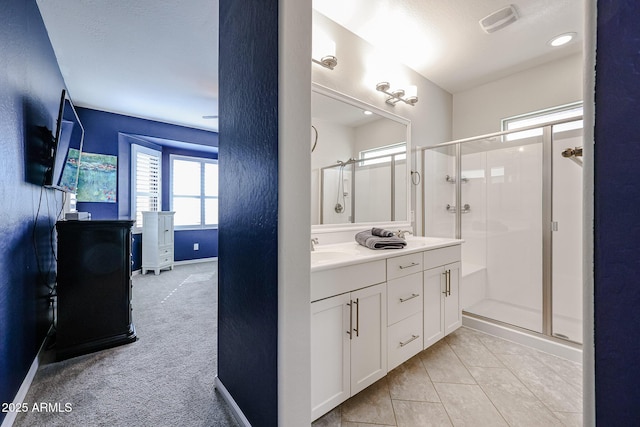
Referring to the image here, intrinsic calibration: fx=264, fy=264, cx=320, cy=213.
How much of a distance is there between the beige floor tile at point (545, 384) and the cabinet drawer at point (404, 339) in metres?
0.69

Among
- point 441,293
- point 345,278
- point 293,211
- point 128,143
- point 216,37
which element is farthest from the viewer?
point 128,143

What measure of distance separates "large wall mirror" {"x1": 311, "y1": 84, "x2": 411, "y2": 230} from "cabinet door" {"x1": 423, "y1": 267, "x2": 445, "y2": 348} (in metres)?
0.70

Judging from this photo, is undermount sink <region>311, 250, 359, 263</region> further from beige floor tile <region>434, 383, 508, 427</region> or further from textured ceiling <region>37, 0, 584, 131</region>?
textured ceiling <region>37, 0, 584, 131</region>

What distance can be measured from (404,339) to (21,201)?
256cm

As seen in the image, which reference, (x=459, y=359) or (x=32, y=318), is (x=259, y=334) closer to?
(x=459, y=359)

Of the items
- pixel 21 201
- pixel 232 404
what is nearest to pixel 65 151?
pixel 21 201

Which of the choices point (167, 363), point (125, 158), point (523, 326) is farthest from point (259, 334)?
point (125, 158)

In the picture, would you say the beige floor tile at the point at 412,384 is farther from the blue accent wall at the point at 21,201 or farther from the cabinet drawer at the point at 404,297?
the blue accent wall at the point at 21,201

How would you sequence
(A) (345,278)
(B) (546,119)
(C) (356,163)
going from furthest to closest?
(B) (546,119) → (C) (356,163) → (A) (345,278)

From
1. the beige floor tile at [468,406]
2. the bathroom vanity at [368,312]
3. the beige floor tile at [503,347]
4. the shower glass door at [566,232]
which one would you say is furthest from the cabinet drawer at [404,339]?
the shower glass door at [566,232]

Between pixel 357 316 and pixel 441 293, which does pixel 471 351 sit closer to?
pixel 441 293

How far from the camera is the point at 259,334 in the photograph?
46.0 inches

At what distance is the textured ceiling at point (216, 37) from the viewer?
198 cm

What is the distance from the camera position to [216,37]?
7.90ft
